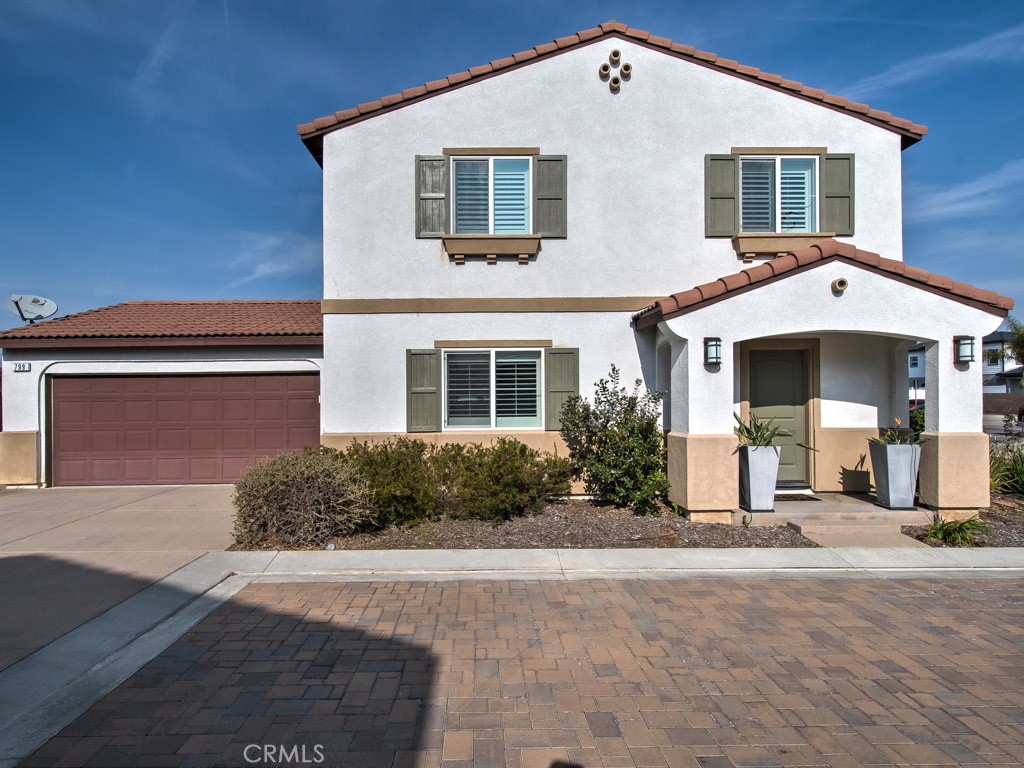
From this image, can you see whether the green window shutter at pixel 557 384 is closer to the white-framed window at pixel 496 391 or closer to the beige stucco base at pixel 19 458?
the white-framed window at pixel 496 391

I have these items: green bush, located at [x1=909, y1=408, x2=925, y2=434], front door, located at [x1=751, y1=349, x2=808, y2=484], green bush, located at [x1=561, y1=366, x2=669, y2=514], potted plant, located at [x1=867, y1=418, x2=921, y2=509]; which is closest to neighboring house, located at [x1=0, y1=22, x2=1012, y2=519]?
front door, located at [x1=751, y1=349, x2=808, y2=484]

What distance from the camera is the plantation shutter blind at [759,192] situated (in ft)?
33.1

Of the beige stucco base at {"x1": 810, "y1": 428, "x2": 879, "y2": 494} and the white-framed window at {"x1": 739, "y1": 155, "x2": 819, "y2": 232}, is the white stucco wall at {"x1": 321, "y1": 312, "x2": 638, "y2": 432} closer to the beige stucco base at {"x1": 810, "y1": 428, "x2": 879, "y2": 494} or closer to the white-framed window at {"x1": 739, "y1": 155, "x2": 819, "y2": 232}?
the white-framed window at {"x1": 739, "y1": 155, "x2": 819, "y2": 232}

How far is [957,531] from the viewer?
24.4 ft

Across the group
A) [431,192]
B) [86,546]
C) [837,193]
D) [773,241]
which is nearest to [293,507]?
[86,546]

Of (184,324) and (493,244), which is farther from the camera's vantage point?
(184,324)

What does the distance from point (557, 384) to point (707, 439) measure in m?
2.76

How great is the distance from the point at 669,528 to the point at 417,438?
437 centimetres

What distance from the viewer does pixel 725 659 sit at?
437 centimetres

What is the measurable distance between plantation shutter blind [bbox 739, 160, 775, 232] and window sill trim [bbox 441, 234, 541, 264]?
3.72 m

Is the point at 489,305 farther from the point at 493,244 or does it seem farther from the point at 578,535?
the point at 578,535

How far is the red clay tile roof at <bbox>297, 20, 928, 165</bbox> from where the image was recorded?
9875mm

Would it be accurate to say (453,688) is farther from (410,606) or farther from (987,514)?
(987,514)

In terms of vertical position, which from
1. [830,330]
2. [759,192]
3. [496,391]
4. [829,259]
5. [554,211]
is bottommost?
[496,391]
